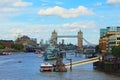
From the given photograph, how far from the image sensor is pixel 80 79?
90375 millimetres

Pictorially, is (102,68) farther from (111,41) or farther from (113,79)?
(111,41)

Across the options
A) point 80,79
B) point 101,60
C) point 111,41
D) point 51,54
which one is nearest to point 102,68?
point 101,60

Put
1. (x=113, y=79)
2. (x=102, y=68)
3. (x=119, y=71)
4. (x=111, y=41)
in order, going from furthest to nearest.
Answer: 1. (x=111, y=41)
2. (x=102, y=68)
3. (x=119, y=71)
4. (x=113, y=79)

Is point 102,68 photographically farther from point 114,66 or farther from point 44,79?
point 44,79

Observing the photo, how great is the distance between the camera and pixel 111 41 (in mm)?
182750

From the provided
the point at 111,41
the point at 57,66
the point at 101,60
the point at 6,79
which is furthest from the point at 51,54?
the point at 6,79

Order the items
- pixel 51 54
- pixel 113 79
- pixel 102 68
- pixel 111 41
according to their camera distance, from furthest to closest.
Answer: pixel 51 54
pixel 111 41
pixel 102 68
pixel 113 79

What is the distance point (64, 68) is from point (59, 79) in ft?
67.2

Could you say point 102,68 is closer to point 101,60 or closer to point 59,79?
point 101,60

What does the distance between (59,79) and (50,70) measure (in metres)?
20.9

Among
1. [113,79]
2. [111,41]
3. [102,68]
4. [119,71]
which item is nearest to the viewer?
[113,79]

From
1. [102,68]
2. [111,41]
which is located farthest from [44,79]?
[111,41]

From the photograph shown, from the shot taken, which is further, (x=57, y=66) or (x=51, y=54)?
(x=51, y=54)

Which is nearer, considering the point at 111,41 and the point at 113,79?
the point at 113,79
